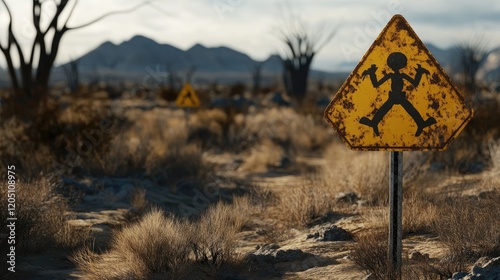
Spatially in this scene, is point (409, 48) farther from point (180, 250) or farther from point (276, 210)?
point (276, 210)

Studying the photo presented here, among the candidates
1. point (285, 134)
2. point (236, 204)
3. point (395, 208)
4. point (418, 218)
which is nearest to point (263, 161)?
point (285, 134)

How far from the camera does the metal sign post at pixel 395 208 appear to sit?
4816mm

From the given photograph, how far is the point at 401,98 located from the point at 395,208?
84 cm

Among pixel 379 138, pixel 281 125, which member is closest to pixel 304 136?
pixel 281 125

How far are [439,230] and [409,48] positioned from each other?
1.86m

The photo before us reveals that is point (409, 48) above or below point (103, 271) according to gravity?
above

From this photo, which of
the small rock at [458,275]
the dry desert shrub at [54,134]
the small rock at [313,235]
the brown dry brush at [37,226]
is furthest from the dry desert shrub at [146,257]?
the dry desert shrub at [54,134]

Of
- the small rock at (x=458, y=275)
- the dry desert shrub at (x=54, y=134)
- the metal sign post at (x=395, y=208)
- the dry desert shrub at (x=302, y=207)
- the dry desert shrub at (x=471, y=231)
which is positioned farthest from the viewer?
the dry desert shrub at (x=54, y=134)

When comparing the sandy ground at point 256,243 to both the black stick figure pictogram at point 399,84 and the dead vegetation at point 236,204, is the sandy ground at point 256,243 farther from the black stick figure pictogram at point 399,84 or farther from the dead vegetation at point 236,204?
the black stick figure pictogram at point 399,84

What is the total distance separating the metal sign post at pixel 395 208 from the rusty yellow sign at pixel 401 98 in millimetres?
153

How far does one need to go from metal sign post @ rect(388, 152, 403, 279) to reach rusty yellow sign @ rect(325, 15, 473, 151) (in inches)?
6.0

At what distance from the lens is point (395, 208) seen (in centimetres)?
486

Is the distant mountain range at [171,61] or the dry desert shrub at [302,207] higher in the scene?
the distant mountain range at [171,61]

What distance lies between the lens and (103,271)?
5.29m
